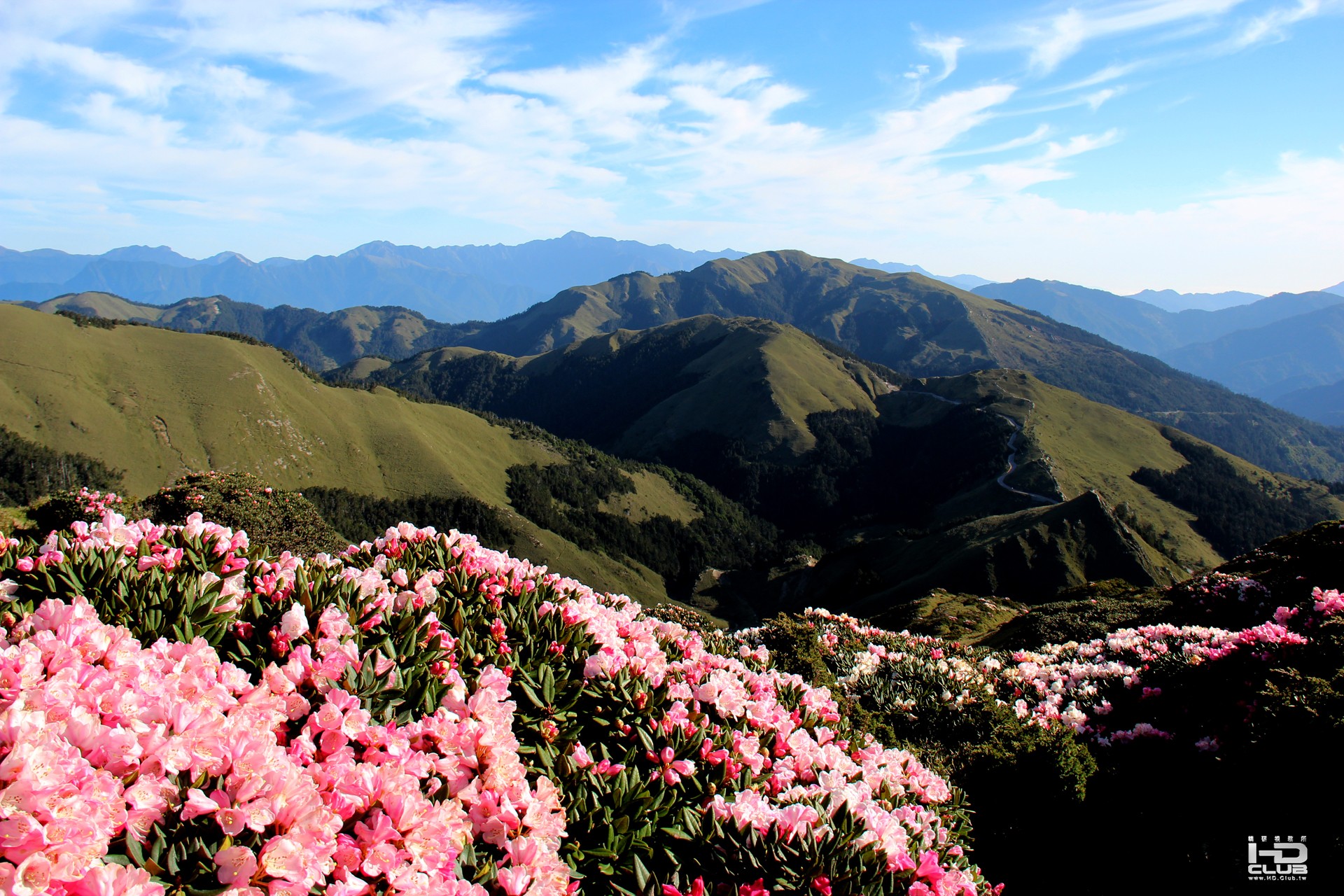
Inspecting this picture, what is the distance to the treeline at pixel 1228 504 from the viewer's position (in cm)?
15575

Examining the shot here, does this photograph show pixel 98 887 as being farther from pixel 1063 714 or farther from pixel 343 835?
pixel 1063 714

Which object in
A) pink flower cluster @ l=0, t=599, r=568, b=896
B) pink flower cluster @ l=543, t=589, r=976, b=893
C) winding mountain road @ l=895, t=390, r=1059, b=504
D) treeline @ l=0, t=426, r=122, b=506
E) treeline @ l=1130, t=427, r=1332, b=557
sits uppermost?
pink flower cluster @ l=0, t=599, r=568, b=896

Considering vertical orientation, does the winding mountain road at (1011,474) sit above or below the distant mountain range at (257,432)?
below

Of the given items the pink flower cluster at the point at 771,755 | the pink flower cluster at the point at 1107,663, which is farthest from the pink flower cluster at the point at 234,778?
the pink flower cluster at the point at 1107,663

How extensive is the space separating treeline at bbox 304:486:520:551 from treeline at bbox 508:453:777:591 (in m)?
19.1

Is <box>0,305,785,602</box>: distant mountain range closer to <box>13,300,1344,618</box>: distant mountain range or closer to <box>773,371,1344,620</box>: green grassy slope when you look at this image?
<box>13,300,1344,618</box>: distant mountain range

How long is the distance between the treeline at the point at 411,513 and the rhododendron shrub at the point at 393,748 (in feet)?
429

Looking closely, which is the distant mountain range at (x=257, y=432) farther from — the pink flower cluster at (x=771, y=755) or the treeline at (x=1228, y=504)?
the pink flower cluster at (x=771, y=755)

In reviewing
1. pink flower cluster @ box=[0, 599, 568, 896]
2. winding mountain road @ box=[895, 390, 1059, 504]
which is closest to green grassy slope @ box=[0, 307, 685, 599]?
winding mountain road @ box=[895, 390, 1059, 504]

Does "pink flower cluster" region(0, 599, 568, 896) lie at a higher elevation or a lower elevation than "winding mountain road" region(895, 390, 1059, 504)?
higher

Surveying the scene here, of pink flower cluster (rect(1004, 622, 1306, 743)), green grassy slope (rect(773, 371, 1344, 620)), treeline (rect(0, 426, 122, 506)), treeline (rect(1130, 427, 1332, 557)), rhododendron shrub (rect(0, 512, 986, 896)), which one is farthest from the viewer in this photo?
treeline (rect(1130, 427, 1332, 557))

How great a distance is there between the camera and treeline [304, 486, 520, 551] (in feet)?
449

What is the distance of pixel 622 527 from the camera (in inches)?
6831

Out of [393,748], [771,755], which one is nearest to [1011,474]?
[771,755]
